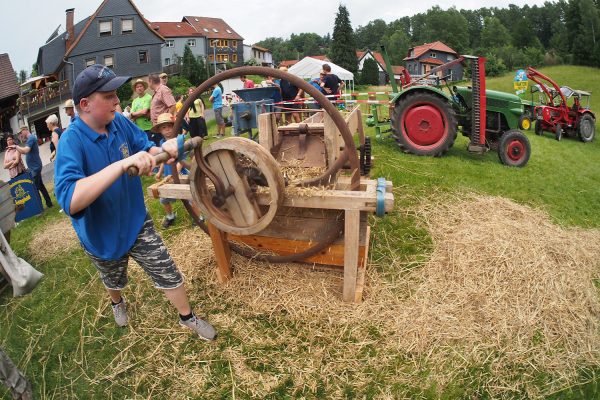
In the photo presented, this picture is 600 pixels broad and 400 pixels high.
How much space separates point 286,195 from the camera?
9.14 ft

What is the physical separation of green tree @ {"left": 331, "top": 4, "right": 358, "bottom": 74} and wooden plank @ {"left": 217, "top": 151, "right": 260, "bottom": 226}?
52.7 m

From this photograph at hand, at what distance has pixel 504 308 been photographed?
3025mm

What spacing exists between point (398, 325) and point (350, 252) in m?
0.65

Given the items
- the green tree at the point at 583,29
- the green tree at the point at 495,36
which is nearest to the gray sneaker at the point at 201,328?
the green tree at the point at 583,29

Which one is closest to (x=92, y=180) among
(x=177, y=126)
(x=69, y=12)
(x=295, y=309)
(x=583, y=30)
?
(x=177, y=126)

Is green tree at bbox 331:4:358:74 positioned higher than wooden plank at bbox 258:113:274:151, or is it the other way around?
green tree at bbox 331:4:358:74

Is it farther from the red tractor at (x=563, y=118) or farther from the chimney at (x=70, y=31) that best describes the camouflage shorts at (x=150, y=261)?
the chimney at (x=70, y=31)

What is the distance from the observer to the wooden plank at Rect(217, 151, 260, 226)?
8.78 ft

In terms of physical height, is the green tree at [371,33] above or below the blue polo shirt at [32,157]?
above

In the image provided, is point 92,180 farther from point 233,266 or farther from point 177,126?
point 233,266

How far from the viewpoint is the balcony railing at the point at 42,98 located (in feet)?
88.4

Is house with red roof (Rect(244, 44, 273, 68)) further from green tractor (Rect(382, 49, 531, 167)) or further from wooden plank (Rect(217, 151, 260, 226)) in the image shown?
wooden plank (Rect(217, 151, 260, 226))

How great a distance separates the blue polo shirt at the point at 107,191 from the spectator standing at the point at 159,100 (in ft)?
13.4

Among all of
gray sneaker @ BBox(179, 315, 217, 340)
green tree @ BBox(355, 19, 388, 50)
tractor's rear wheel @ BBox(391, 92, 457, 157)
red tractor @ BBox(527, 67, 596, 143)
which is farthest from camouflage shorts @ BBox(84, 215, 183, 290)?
green tree @ BBox(355, 19, 388, 50)
